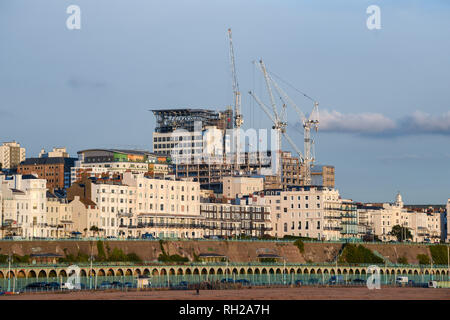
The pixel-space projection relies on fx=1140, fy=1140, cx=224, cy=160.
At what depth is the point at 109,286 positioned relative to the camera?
183 metres

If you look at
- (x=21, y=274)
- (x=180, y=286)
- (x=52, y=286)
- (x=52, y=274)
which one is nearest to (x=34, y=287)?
(x=52, y=286)

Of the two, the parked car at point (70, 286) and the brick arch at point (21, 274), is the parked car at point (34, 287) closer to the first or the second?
the parked car at point (70, 286)

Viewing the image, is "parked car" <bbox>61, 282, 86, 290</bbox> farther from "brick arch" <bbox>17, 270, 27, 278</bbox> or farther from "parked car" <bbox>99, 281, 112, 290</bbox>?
"brick arch" <bbox>17, 270, 27, 278</bbox>

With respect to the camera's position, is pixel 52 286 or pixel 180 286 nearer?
pixel 52 286

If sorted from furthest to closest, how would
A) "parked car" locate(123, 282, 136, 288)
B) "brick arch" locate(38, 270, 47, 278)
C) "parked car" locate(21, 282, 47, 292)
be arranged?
"brick arch" locate(38, 270, 47, 278)
"parked car" locate(123, 282, 136, 288)
"parked car" locate(21, 282, 47, 292)

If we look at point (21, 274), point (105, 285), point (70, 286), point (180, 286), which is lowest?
point (180, 286)

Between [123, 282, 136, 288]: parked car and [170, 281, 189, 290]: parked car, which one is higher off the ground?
[123, 282, 136, 288]: parked car

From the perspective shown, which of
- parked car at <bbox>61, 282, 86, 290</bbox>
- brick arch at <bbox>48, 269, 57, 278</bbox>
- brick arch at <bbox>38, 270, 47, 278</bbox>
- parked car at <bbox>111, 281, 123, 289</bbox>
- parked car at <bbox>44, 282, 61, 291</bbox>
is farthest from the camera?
brick arch at <bbox>48, 269, 57, 278</bbox>

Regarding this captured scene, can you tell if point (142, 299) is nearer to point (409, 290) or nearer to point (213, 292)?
point (213, 292)

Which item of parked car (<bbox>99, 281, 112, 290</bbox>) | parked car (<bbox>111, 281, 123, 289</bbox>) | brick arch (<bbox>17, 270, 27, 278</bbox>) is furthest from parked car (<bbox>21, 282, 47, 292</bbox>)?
parked car (<bbox>111, 281, 123, 289</bbox>)

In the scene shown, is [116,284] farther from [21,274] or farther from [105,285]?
[21,274]

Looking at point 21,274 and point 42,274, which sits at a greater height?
point 21,274

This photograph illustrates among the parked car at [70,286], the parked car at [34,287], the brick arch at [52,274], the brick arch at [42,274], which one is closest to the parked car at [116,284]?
the parked car at [70,286]

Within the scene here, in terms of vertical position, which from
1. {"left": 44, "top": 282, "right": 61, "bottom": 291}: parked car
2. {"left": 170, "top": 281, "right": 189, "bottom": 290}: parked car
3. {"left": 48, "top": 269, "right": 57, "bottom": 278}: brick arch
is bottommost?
{"left": 170, "top": 281, "right": 189, "bottom": 290}: parked car
